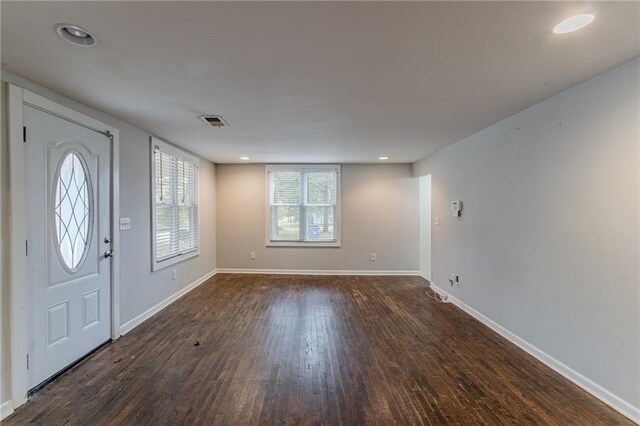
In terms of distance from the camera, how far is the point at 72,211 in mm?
2480

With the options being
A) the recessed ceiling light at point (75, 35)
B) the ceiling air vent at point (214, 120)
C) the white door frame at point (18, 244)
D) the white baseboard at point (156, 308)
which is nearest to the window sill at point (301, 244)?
the white baseboard at point (156, 308)

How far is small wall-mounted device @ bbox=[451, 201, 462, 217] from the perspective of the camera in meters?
3.94

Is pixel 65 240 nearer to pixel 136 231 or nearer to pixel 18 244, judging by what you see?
pixel 18 244

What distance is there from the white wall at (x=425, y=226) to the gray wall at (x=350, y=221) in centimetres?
13

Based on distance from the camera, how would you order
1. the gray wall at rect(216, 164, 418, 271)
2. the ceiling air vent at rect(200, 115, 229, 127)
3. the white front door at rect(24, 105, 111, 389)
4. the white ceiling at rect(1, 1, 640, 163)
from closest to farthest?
1. the white ceiling at rect(1, 1, 640, 163)
2. the white front door at rect(24, 105, 111, 389)
3. the ceiling air vent at rect(200, 115, 229, 127)
4. the gray wall at rect(216, 164, 418, 271)

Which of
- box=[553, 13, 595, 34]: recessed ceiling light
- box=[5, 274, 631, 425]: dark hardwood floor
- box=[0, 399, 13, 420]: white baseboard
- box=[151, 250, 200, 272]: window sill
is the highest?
box=[553, 13, 595, 34]: recessed ceiling light

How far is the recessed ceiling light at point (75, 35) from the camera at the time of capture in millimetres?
1482

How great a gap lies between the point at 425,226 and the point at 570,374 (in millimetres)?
3556

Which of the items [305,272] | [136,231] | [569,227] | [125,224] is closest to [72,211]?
[125,224]

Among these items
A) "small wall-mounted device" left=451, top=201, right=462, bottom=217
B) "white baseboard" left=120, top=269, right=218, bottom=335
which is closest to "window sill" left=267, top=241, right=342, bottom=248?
"white baseboard" left=120, top=269, right=218, bottom=335

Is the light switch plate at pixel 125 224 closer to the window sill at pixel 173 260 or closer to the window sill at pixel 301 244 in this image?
the window sill at pixel 173 260

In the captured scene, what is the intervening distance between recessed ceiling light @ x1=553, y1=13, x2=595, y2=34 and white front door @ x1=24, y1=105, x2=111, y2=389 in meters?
3.54

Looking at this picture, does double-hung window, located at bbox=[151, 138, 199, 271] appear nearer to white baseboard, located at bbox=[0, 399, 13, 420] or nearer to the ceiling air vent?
the ceiling air vent

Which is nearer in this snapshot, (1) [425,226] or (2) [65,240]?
(2) [65,240]
